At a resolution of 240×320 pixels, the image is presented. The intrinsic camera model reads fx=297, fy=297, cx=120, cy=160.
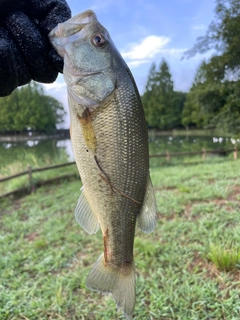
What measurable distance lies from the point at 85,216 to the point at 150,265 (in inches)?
75.9

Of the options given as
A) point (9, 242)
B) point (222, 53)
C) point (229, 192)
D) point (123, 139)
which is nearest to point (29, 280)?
point (9, 242)

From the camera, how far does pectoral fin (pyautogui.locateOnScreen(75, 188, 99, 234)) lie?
1.29m

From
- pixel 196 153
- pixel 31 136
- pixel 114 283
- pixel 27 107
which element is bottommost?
pixel 196 153

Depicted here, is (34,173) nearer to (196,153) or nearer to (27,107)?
(27,107)

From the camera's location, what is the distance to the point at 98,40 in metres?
1.14

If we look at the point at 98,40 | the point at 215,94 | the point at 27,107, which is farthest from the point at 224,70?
the point at 98,40

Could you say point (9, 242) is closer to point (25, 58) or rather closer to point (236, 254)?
point (236, 254)

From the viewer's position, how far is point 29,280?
9.65ft

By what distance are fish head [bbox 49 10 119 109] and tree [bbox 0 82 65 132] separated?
21.9 ft

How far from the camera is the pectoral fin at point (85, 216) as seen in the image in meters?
1.29

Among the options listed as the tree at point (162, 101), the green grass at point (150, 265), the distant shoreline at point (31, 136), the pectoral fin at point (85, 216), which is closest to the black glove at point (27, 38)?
the pectoral fin at point (85, 216)

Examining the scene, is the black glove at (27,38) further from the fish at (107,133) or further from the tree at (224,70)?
the tree at (224,70)

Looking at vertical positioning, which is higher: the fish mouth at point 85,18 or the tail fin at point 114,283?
the fish mouth at point 85,18

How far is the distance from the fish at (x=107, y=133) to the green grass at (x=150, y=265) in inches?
55.6
